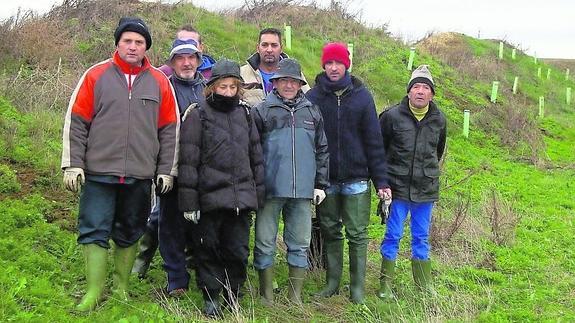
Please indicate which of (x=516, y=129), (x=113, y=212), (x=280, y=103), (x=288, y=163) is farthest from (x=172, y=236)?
(x=516, y=129)

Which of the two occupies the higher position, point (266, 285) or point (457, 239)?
point (266, 285)

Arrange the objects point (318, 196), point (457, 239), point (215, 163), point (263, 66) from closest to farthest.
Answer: point (215, 163) < point (318, 196) < point (263, 66) < point (457, 239)

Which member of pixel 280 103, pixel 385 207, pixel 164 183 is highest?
pixel 280 103

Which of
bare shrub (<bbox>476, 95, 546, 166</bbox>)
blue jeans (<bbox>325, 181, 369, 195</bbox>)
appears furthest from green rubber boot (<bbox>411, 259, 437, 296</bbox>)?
bare shrub (<bbox>476, 95, 546, 166</bbox>)

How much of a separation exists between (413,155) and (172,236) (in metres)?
2.17

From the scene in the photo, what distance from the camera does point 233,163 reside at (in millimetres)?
4082

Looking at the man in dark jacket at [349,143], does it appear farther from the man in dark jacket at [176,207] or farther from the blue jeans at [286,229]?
the man in dark jacket at [176,207]

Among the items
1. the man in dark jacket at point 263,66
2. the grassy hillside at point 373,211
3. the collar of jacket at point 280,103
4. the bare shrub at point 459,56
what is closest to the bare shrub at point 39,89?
the grassy hillside at point 373,211

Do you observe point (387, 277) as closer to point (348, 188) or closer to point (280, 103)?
point (348, 188)

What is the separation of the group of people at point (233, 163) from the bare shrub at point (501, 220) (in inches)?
94.4

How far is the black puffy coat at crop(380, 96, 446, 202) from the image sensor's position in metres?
4.94

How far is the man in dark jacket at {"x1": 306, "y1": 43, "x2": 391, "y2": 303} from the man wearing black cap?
1.31m

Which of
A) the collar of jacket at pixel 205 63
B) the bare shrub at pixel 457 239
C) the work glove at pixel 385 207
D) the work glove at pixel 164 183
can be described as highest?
the collar of jacket at pixel 205 63

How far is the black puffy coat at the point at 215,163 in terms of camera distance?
400 cm
